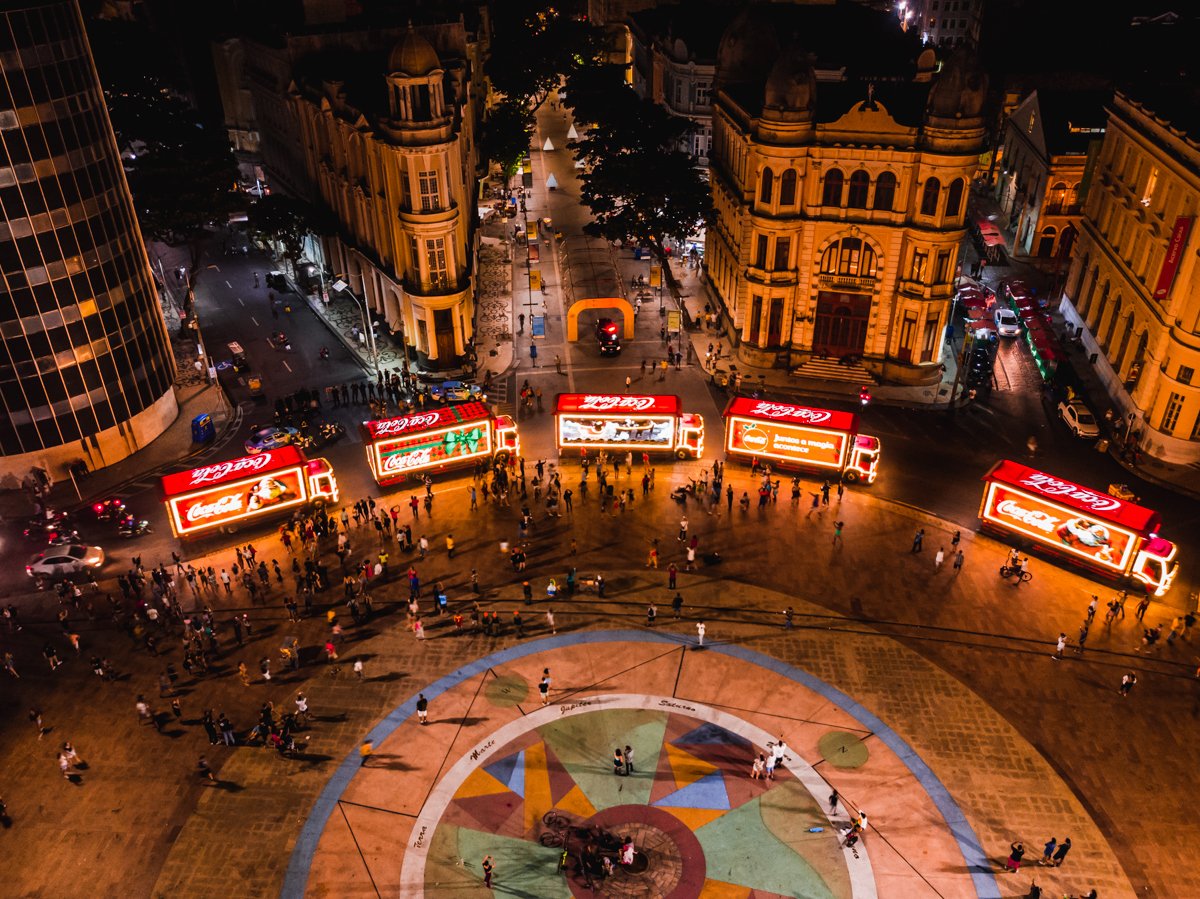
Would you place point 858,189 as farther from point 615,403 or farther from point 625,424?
point 625,424

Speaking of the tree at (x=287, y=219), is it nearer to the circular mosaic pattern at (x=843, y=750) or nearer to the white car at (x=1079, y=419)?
the white car at (x=1079, y=419)

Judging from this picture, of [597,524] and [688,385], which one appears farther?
[688,385]

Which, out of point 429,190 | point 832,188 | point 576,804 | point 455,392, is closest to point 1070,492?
point 832,188

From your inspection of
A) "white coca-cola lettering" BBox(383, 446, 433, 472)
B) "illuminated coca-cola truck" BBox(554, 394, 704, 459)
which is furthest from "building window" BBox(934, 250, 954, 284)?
"white coca-cola lettering" BBox(383, 446, 433, 472)

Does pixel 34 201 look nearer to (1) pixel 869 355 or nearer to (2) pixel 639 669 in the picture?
(2) pixel 639 669

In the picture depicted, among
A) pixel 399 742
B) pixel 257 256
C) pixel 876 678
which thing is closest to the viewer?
pixel 399 742

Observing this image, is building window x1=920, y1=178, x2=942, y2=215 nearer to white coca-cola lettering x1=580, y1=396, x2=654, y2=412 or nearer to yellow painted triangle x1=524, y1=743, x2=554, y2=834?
white coca-cola lettering x1=580, y1=396, x2=654, y2=412

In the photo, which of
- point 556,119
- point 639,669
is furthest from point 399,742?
point 556,119
